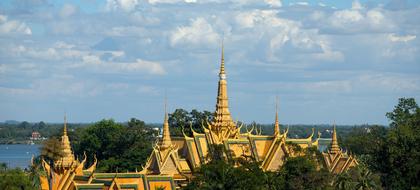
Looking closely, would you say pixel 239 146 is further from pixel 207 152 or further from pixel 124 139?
pixel 124 139

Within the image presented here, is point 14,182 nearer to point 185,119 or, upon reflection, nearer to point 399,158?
point 399,158

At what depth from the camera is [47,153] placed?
93.7 m

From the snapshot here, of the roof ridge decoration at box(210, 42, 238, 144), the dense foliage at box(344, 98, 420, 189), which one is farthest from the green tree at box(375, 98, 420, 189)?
the roof ridge decoration at box(210, 42, 238, 144)

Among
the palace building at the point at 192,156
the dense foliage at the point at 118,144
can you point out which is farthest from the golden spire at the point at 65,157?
the dense foliage at the point at 118,144

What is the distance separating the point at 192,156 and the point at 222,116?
209 inches

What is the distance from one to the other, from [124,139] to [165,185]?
37.5 meters

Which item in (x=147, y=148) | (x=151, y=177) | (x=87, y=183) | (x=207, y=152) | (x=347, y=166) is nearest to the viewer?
(x=87, y=183)

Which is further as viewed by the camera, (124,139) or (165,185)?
(124,139)

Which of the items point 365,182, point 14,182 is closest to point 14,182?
point 14,182

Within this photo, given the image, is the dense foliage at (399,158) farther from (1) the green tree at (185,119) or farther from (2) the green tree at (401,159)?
(1) the green tree at (185,119)

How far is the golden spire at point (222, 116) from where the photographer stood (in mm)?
68188

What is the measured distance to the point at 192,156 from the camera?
6469 centimetres

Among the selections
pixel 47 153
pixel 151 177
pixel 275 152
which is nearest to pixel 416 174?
pixel 275 152

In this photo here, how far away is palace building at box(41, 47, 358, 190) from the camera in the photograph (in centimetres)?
5422
